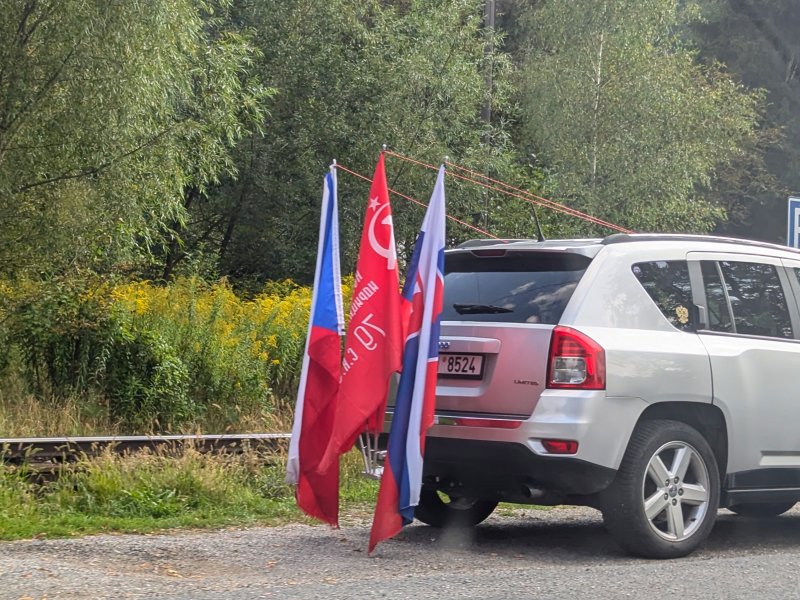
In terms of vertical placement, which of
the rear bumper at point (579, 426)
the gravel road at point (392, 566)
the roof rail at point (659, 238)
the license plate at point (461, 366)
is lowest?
the gravel road at point (392, 566)

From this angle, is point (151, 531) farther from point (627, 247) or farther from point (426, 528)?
point (627, 247)

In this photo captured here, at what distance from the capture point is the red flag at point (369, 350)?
7.50 metres

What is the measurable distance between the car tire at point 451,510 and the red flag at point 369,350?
1.40m

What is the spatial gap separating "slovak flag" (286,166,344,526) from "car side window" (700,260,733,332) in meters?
2.47

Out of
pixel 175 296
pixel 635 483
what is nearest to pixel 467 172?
pixel 175 296

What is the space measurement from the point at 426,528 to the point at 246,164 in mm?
15012


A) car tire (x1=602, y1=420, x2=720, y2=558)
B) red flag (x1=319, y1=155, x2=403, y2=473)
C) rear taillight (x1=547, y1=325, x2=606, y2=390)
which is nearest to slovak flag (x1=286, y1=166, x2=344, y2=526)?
red flag (x1=319, y1=155, x2=403, y2=473)

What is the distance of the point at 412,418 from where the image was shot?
7297 millimetres

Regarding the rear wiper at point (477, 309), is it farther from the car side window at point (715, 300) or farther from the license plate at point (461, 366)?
the car side window at point (715, 300)

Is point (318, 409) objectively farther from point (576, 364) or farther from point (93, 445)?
point (93, 445)

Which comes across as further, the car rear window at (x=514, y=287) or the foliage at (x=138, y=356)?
the foliage at (x=138, y=356)

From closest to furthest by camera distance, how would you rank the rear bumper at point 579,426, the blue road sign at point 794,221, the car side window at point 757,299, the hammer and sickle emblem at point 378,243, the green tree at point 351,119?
the rear bumper at point 579,426 → the hammer and sickle emblem at point 378,243 → the car side window at point 757,299 → the blue road sign at point 794,221 → the green tree at point 351,119

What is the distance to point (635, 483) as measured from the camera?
7.39 meters

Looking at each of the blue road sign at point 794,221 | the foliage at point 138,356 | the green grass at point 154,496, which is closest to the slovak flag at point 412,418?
the green grass at point 154,496
